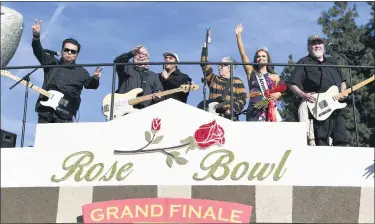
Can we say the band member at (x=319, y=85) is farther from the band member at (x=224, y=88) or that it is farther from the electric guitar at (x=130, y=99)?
the electric guitar at (x=130, y=99)

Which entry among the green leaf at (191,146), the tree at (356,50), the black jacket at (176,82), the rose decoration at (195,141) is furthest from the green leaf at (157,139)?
the tree at (356,50)

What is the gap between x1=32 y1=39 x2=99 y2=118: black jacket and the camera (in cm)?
793

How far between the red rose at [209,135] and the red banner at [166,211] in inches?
29.2

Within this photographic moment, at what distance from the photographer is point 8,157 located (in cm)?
721

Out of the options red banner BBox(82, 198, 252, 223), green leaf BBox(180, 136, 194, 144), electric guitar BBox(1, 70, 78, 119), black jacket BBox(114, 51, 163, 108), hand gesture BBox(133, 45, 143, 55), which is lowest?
red banner BBox(82, 198, 252, 223)

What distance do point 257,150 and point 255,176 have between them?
342mm

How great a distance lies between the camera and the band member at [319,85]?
7523 mm

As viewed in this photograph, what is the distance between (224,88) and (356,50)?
1546 centimetres

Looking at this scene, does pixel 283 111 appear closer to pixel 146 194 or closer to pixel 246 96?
pixel 246 96

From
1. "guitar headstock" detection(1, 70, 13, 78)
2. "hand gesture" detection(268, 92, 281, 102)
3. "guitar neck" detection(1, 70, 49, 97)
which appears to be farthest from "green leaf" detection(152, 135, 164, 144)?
"guitar headstock" detection(1, 70, 13, 78)

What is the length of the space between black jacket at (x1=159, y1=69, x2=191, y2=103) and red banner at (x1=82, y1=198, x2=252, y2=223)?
6.39ft

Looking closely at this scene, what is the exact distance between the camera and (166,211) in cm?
667

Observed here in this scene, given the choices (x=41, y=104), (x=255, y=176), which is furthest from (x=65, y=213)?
(x=255, y=176)

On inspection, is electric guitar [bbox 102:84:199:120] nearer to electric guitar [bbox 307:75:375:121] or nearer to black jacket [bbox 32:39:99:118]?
black jacket [bbox 32:39:99:118]
